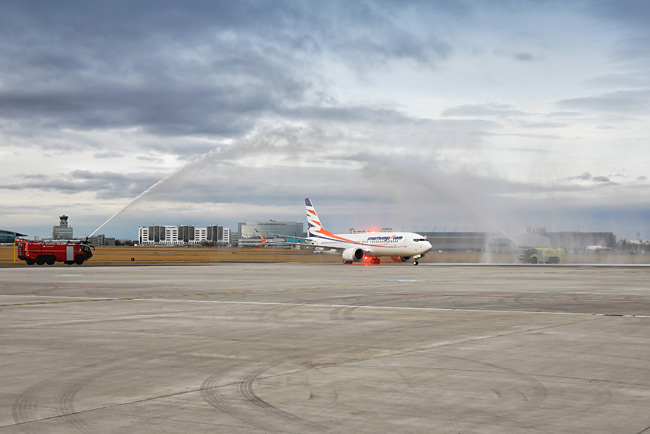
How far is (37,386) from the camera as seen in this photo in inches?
396

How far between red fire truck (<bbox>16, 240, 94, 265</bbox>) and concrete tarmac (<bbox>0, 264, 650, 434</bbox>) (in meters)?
53.1

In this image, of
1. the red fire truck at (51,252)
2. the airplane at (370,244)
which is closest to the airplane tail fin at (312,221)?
the airplane at (370,244)

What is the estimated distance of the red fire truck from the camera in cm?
7250

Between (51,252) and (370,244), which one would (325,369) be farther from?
(370,244)

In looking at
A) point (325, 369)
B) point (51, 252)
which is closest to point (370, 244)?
point (51, 252)

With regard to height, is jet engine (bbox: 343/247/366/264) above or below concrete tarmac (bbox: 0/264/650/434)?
above

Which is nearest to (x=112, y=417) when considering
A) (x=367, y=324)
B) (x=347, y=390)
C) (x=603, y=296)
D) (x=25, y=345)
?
(x=347, y=390)

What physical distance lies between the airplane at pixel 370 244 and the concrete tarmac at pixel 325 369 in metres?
53.9

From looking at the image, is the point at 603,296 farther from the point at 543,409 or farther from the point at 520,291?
the point at 543,409

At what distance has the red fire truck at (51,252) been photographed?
7250cm

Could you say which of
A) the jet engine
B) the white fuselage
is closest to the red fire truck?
the jet engine

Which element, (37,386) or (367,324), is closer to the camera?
(37,386)

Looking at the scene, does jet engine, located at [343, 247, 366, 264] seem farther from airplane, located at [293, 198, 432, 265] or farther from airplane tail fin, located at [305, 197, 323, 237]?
airplane tail fin, located at [305, 197, 323, 237]

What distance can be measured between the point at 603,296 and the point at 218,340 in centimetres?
2049
